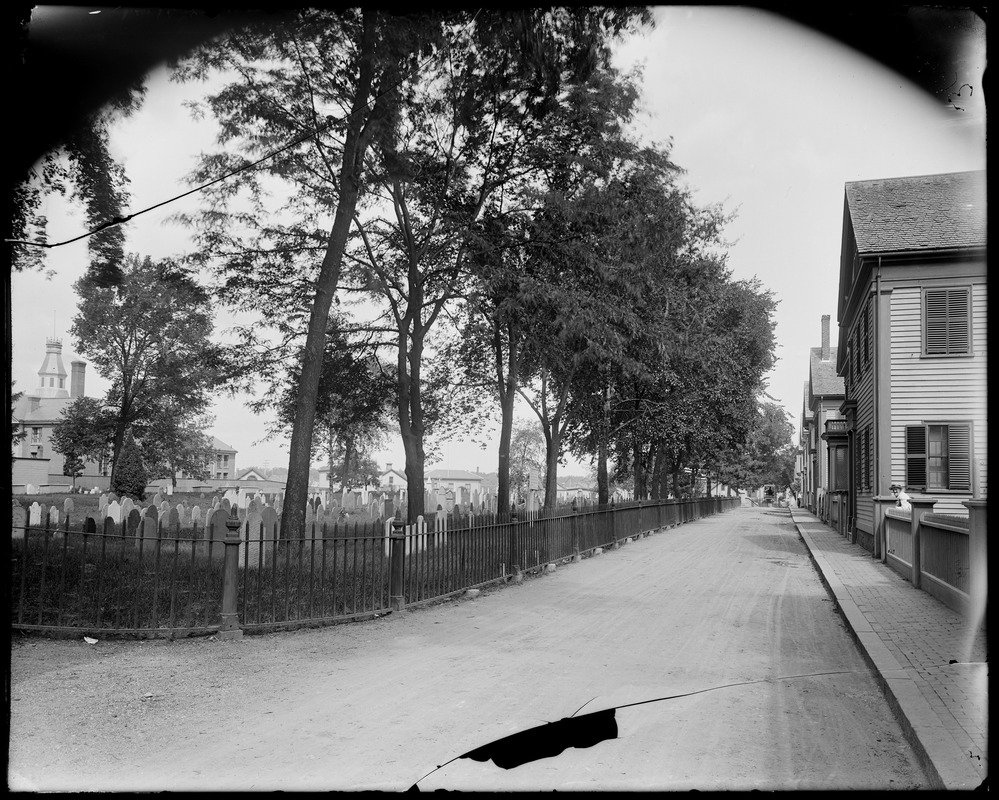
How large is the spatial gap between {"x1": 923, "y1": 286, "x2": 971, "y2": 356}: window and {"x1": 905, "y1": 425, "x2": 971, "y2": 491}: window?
5.82ft

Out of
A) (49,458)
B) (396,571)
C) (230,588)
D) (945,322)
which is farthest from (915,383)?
(49,458)

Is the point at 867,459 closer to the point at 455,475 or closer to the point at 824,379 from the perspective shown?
the point at 824,379

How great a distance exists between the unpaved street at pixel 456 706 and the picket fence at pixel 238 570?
35cm

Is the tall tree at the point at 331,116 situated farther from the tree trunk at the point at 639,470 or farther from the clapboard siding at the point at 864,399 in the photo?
the tree trunk at the point at 639,470

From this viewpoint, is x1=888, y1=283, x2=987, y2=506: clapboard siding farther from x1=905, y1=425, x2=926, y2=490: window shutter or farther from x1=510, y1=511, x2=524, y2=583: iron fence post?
x1=510, y1=511, x2=524, y2=583: iron fence post

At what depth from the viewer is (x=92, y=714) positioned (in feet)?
14.6

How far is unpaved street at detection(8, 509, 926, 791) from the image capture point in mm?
3625

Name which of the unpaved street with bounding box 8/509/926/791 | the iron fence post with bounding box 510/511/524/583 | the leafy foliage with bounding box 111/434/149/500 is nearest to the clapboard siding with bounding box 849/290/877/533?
the iron fence post with bounding box 510/511/524/583

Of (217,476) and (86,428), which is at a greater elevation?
(86,428)

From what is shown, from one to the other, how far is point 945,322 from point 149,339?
18308 mm

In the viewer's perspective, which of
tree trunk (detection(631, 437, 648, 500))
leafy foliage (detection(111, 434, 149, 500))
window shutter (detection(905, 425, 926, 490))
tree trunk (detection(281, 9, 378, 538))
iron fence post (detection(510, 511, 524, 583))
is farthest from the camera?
tree trunk (detection(631, 437, 648, 500))

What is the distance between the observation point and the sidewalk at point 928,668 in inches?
144

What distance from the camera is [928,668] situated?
5562 mm

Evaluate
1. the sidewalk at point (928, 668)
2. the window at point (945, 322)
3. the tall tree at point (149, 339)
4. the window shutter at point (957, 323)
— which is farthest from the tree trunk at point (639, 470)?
the sidewalk at point (928, 668)
